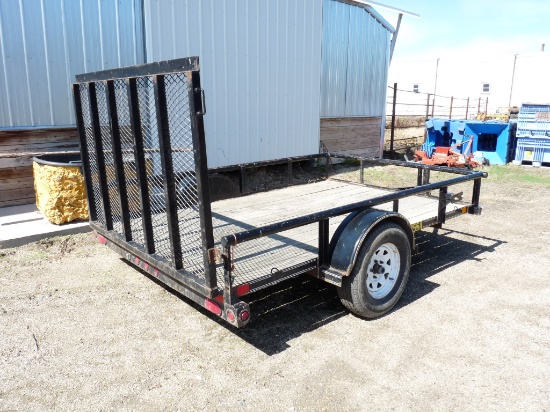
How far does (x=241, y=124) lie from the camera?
9703mm

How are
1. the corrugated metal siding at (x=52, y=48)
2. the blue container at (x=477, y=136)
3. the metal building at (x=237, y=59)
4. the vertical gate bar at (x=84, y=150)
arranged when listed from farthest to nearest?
the blue container at (x=477, y=136) → the metal building at (x=237, y=59) → the corrugated metal siding at (x=52, y=48) → the vertical gate bar at (x=84, y=150)

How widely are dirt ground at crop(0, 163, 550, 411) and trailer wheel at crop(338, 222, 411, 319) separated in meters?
0.18

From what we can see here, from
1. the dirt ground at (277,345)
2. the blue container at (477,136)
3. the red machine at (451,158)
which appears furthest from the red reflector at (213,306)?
the blue container at (477,136)

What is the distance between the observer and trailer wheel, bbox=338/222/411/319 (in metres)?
3.67

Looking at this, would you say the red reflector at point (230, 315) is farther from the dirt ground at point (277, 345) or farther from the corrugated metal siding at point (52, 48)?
the corrugated metal siding at point (52, 48)

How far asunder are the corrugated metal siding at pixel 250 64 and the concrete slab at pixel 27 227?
339cm

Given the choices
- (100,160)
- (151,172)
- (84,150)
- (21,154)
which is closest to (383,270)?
(151,172)

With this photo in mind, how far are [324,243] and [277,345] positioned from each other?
0.90 m

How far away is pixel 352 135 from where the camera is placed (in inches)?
523

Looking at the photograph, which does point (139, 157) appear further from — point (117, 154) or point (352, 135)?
point (352, 135)

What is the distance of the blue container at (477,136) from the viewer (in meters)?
13.4

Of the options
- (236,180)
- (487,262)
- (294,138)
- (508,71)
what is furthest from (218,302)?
(508,71)

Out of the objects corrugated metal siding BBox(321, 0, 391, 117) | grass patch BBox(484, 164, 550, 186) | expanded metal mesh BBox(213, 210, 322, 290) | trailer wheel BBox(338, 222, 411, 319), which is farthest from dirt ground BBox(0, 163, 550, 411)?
corrugated metal siding BBox(321, 0, 391, 117)

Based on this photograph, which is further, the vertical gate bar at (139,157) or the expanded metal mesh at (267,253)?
the expanded metal mesh at (267,253)
